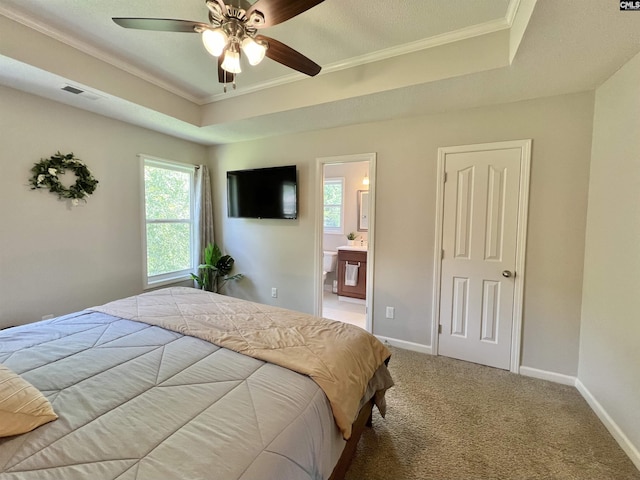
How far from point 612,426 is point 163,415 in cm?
269

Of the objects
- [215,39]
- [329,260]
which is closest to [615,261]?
[215,39]

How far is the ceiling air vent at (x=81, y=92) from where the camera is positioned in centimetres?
244

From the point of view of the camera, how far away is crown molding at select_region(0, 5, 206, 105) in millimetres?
1979

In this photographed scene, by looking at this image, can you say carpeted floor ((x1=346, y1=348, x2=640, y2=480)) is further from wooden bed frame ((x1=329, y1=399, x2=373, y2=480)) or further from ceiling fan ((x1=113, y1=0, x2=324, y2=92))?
ceiling fan ((x1=113, y1=0, x2=324, y2=92))

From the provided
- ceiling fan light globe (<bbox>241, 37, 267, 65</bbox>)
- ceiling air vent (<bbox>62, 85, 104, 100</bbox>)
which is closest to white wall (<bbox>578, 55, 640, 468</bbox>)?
ceiling fan light globe (<bbox>241, 37, 267, 65</bbox>)

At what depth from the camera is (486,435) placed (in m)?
1.85

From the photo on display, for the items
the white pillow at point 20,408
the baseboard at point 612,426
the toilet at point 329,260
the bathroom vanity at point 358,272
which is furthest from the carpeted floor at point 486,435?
the toilet at point 329,260

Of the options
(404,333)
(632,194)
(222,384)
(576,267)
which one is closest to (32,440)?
(222,384)

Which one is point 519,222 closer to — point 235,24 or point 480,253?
point 480,253

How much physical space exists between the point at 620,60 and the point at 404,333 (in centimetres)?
270

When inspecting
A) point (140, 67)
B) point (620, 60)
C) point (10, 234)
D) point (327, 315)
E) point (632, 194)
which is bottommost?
point (327, 315)

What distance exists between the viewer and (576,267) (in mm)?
2393

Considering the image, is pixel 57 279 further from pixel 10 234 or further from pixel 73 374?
pixel 73 374

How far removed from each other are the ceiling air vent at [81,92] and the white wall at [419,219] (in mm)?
1700
